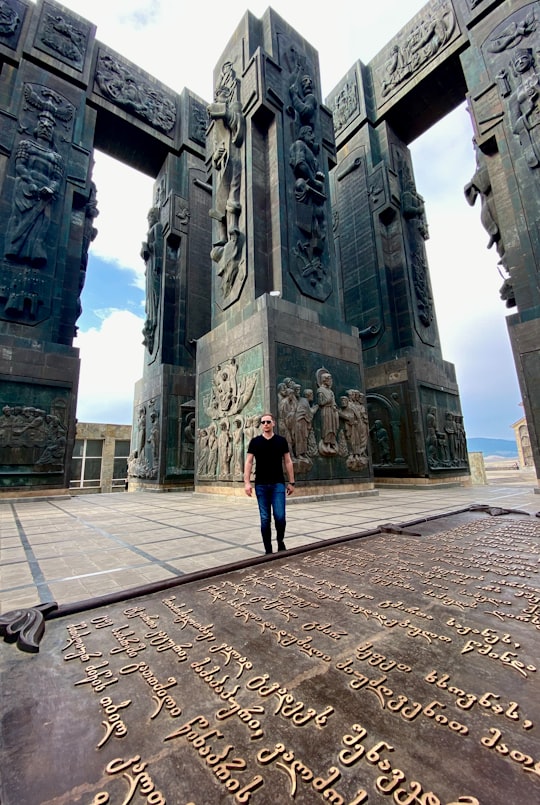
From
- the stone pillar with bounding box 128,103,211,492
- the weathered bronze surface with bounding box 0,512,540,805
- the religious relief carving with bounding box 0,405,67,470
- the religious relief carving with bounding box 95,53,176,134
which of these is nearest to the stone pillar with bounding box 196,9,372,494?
the stone pillar with bounding box 128,103,211,492

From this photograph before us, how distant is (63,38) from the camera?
1580 cm

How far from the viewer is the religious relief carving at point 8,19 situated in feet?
46.9

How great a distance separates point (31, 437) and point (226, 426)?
652 cm

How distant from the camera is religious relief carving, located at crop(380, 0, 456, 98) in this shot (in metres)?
16.4

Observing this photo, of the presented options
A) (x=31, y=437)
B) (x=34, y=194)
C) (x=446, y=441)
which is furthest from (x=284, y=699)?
(x=34, y=194)

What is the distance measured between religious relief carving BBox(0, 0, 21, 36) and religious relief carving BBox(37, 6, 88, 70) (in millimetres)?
845

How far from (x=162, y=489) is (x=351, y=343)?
9.63m

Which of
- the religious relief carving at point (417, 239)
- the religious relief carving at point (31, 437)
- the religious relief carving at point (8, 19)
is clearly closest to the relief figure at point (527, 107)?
the religious relief carving at point (417, 239)

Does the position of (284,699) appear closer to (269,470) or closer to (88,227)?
(269,470)

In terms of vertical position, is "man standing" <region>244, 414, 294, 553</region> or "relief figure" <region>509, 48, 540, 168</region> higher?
"relief figure" <region>509, 48, 540, 168</region>

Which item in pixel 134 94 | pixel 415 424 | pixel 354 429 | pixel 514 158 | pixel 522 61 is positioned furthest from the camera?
pixel 134 94

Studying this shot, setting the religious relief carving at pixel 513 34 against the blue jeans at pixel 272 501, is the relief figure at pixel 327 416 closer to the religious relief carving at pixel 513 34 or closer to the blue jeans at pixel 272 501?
the blue jeans at pixel 272 501

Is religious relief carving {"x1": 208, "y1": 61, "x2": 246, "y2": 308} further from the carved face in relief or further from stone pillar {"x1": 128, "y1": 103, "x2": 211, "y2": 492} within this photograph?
the carved face in relief

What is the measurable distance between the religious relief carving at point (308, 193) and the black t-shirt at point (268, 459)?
854 centimetres
